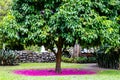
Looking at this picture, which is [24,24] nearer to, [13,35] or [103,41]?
[13,35]

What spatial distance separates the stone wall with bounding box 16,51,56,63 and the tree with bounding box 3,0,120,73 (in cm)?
1242

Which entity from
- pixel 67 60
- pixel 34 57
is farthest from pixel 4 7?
pixel 67 60

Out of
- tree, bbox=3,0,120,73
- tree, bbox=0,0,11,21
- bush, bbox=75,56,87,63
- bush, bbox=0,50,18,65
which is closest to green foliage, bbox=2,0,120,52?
tree, bbox=3,0,120,73

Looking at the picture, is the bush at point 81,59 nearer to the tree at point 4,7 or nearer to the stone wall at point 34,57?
the stone wall at point 34,57

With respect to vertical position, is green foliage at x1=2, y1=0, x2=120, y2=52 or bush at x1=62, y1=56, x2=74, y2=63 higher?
green foliage at x1=2, y1=0, x2=120, y2=52

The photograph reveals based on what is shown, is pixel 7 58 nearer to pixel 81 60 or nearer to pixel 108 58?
pixel 81 60

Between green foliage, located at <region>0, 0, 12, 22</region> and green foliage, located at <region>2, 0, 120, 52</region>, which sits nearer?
green foliage, located at <region>2, 0, 120, 52</region>

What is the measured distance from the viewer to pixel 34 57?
3212 centimetres

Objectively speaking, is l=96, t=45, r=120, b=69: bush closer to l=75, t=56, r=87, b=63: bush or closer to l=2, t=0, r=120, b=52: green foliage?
l=2, t=0, r=120, b=52: green foliage

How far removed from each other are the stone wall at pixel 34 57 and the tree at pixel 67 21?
40.7 ft

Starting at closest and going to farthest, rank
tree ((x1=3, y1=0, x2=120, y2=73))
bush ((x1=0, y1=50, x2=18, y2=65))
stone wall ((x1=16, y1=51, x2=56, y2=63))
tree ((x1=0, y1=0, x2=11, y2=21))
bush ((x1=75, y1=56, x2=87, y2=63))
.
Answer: tree ((x1=3, y1=0, x2=120, y2=73)), bush ((x1=0, y1=50, x2=18, y2=65)), tree ((x1=0, y1=0, x2=11, y2=21)), bush ((x1=75, y1=56, x2=87, y2=63)), stone wall ((x1=16, y1=51, x2=56, y2=63))

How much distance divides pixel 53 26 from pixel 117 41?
3.78m

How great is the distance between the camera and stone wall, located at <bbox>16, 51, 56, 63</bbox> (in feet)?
104

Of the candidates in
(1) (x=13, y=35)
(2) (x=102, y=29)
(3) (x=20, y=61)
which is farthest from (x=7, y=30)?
(3) (x=20, y=61)
